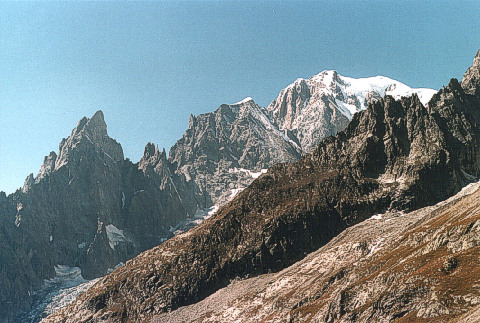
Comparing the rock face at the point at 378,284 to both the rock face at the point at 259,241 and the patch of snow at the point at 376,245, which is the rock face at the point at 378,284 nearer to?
the patch of snow at the point at 376,245

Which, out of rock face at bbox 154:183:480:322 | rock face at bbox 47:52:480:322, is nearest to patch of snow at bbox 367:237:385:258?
rock face at bbox 154:183:480:322

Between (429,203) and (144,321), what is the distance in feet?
478

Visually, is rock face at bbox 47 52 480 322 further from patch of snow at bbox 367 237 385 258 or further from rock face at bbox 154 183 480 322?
patch of snow at bbox 367 237 385 258

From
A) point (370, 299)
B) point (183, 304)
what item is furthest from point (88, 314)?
point (370, 299)

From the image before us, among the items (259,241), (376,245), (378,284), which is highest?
(259,241)

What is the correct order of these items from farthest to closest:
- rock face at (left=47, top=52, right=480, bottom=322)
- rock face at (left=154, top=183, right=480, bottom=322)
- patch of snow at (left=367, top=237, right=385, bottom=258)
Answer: rock face at (left=47, top=52, right=480, bottom=322) → patch of snow at (left=367, top=237, right=385, bottom=258) → rock face at (left=154, top=183, right=480, bottom=322)

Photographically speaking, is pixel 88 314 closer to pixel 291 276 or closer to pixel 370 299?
pixel 291 276

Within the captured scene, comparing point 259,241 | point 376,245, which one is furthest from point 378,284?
point 259,241

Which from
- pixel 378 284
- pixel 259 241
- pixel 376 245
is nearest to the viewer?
pixel 378 284

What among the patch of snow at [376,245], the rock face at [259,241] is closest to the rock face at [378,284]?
the patch of snow at [376,245]

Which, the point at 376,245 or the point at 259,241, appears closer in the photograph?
the point at 376,245

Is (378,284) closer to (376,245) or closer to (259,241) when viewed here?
(376,245)

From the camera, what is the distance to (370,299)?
77438 mm

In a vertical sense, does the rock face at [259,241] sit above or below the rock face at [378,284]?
above
